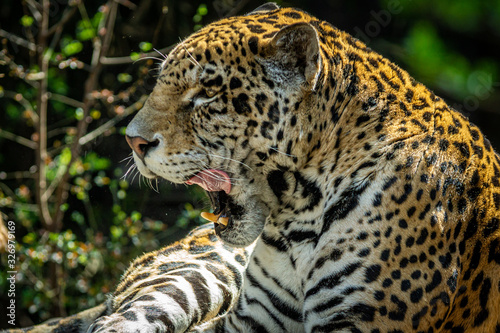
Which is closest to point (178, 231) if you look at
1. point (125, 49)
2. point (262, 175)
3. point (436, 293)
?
point (125, 49)

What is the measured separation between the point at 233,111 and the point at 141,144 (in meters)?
0.56

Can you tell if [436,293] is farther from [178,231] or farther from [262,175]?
[178,231]

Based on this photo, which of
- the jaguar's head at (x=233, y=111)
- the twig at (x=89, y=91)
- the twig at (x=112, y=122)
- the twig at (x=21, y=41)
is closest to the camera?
the jaguar's head at (x=233, y=111)

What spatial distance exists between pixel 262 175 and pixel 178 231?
468cm

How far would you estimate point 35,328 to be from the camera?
16.0ft

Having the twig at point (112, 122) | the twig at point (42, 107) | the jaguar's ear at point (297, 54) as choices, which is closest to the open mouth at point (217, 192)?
the jaguar's ear at point (297, 54)

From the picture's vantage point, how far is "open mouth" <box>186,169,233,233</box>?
12.6ft

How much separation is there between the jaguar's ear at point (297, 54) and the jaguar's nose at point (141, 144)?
786 mm

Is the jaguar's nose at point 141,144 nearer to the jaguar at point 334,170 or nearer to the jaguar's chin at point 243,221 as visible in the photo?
the jaguar at point 334,170

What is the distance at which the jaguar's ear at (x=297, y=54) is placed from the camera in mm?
3463

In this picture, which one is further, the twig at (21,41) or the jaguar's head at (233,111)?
the twig at (21,41)

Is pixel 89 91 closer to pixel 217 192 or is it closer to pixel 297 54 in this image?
pixel 217 192

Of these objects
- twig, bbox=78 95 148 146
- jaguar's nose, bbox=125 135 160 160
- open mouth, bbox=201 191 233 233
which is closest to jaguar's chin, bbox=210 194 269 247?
open mouth, bbox=201 191 233 233

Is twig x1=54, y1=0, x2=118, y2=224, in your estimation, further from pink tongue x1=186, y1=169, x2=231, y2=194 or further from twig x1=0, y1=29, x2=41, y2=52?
pink tongue x1=186, y1=169, x2=231, y2=194
